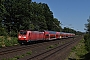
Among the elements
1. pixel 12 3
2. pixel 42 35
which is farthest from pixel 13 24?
pixel 42 35

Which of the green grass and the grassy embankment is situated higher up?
the grassy embankment

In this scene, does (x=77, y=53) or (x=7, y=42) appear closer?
(x=77, y=53)

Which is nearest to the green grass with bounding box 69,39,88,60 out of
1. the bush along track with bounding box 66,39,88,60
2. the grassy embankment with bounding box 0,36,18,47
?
the bush along track with bounding box 66,39,88,60

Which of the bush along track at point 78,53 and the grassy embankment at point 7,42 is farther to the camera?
the grassy embankment at point 7,42

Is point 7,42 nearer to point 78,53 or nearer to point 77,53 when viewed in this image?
point 77,53

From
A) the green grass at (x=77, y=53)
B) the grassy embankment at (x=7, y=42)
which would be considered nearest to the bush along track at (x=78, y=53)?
the green grass at (x=77, y=53)

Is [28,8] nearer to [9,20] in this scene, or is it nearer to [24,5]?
[24,5]

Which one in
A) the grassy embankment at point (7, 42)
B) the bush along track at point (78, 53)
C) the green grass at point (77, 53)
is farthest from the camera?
the grassy embankment at point (7, 42)

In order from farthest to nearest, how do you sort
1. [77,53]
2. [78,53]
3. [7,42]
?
1. [7,42]
2. [77,53]
3. [78,53]

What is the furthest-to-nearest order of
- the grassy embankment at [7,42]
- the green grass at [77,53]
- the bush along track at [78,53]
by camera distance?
the grassy embankment at [7,42] < the green grass at [77,53] < the bush along track at [78,53]

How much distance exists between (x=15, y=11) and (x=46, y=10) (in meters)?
52.2

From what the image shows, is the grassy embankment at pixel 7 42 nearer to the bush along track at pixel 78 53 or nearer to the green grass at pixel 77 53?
the bush along track at pixel 78 53

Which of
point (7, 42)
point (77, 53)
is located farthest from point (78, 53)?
point (7, 42)

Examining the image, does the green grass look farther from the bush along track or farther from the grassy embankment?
the grassy embankment
